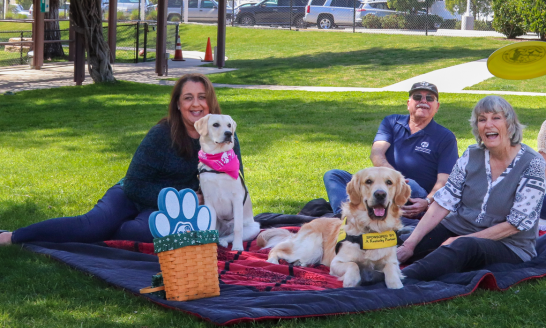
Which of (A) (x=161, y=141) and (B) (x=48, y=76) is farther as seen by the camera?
(B) (x=48, y=76)

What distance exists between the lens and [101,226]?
5184 millimetres

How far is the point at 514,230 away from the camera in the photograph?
4.36m

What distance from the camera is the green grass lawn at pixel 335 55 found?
18016 millimetres

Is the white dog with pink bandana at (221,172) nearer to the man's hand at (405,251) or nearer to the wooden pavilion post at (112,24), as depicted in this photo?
the man's hand at (405,251)

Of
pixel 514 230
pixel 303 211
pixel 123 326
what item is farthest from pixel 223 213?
pixel 514 230

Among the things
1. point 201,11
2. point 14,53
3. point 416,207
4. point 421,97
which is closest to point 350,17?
point 201,11

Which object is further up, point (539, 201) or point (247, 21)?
point (247, 21)

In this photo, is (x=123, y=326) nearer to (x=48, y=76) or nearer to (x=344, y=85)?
(x=344, y=85)

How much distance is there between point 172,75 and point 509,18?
1373 cm

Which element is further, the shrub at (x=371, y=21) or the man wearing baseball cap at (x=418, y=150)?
the shrub at (x=371, y=21)

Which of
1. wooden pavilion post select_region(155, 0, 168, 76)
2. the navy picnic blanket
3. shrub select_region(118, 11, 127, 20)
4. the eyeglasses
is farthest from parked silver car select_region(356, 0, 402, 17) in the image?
the navy picnic blanket

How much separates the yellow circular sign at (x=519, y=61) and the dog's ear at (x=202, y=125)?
8.05 ft

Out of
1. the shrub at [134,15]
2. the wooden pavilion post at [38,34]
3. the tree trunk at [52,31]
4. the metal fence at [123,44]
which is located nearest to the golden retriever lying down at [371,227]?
the wooden pavilion post at [38,34]

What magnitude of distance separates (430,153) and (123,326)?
3.28 m
